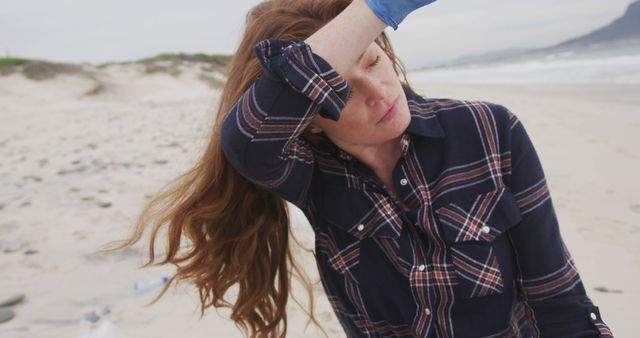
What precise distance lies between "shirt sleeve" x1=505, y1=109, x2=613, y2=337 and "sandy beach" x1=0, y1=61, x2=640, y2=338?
1095 millimetres

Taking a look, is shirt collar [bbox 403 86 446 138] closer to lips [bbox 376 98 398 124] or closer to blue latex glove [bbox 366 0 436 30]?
lips [bbox 376 98 398 124]

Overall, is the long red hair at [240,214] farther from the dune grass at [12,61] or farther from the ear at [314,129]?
the dune grass at [12,61]

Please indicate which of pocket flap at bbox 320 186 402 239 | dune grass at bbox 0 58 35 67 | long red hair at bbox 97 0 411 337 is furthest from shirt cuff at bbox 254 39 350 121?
dune grass at bbox 0 58 35 67

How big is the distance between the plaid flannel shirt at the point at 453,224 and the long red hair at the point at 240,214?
0.78 feet

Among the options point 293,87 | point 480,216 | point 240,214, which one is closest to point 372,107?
point 293,87

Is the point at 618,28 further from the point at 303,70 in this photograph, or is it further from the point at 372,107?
the point at 303,70

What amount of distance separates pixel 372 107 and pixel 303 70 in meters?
0.31

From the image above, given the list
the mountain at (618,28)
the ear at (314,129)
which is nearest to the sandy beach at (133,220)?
the ear at (314,129)

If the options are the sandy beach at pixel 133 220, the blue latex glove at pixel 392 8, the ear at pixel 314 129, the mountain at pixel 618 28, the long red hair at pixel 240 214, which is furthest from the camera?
the mountain at pixel 618 28

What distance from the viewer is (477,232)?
54.7 inches

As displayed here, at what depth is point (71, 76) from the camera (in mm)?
24172

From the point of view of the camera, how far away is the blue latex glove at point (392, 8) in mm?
1082

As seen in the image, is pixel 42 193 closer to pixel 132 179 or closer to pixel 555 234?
pixel 132 179

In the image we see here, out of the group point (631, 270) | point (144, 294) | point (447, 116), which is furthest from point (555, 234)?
point (144, 294)
